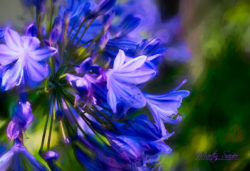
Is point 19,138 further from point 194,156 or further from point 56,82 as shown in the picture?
point 194,156

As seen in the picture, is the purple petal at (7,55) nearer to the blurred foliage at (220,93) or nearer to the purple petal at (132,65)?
the purple petal at (132,65)

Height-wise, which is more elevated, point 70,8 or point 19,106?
point 70,8

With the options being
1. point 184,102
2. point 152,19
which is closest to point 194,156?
point 184,102

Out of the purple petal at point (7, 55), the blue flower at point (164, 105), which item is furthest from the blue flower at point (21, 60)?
the blue flower at point (164, 105)

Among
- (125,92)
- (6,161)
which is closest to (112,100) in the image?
(125,92)

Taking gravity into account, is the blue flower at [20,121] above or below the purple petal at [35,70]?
below

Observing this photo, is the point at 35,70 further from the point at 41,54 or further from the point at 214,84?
the point at 214,84
